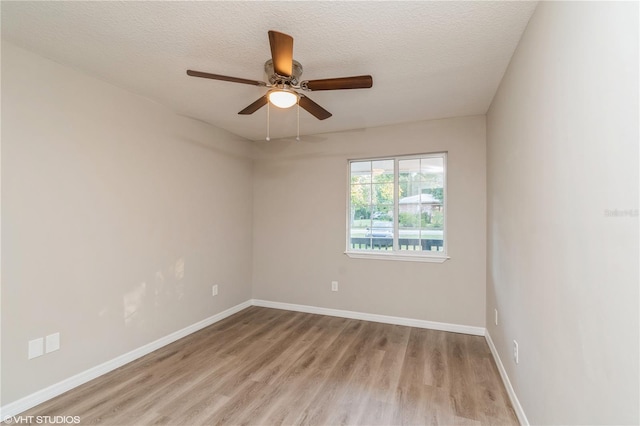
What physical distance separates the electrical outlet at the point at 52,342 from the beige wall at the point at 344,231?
2.46 meters

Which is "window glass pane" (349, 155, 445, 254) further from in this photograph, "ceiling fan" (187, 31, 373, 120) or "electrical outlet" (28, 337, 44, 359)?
"electrical outlet" (28, 337, 44, 359)

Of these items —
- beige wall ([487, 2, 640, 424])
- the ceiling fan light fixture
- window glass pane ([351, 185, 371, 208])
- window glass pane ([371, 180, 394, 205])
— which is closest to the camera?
beige wall ([487, 2, 640, 424])

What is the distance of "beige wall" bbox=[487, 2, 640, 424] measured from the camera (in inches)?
33.7

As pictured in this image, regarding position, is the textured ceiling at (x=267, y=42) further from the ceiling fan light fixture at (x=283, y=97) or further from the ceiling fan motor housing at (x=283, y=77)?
the ceiling fan light fixture at (x=283, y=97)

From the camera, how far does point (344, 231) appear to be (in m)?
3.89

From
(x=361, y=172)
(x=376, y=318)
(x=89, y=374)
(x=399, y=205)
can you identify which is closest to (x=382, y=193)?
(x=399, y=205)

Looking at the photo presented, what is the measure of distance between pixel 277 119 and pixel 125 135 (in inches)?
61.9

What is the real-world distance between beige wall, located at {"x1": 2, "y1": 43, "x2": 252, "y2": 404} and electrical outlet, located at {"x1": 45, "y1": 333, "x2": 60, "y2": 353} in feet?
0.15

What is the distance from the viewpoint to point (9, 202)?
1.92 meters

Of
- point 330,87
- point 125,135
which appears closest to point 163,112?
point 125,135

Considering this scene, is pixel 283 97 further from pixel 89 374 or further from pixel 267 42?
pixel 89 374

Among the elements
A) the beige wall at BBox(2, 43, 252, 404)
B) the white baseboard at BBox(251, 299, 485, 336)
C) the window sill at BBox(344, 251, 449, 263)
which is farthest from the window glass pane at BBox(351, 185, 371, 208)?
the beige wall at BBox(2, 43, 252, 404)

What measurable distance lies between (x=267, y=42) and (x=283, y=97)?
0.38m

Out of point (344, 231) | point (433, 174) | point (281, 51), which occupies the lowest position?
point (344, 231)
